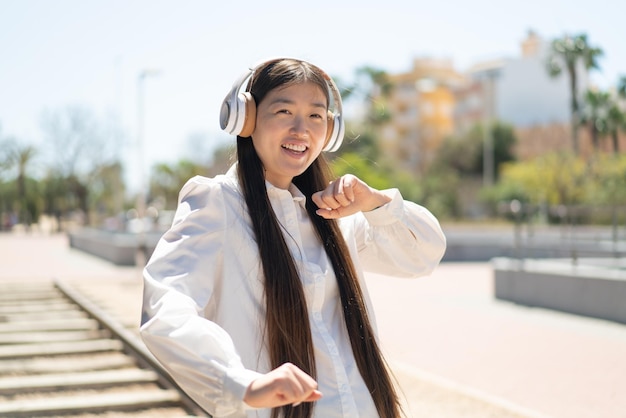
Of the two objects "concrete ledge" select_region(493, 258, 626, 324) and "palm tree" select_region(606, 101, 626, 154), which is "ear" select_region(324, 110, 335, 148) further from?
"palm tree" select_region(606, 101, 626, 154)

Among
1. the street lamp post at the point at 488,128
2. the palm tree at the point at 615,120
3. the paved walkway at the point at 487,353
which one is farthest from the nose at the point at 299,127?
the street lamp post at the point at 488,128

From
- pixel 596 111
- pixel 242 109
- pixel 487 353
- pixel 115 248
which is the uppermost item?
pixel 596 111

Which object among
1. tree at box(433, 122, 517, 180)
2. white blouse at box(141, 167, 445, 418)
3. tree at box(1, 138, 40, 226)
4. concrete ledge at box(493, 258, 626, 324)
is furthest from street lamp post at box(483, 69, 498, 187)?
white blouse at box(141, 167, 445, 418)

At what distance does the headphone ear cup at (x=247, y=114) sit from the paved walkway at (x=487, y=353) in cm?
108

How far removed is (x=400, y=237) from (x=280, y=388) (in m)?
0.77

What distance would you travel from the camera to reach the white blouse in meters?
1.61

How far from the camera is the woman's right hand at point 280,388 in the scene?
152 cm

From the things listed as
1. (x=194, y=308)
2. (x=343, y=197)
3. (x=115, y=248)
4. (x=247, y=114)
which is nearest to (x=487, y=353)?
(x=343, y=197)

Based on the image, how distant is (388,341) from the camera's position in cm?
873

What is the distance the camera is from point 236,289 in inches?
73.9

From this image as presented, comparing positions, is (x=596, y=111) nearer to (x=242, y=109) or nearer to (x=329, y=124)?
(x=329, y=124)

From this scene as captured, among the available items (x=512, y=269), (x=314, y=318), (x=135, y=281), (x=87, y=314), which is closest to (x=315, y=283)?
(x=314, y=318)

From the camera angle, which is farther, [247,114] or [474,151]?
[474,151]

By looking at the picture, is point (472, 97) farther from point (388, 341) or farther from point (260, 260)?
point (260, 260)
